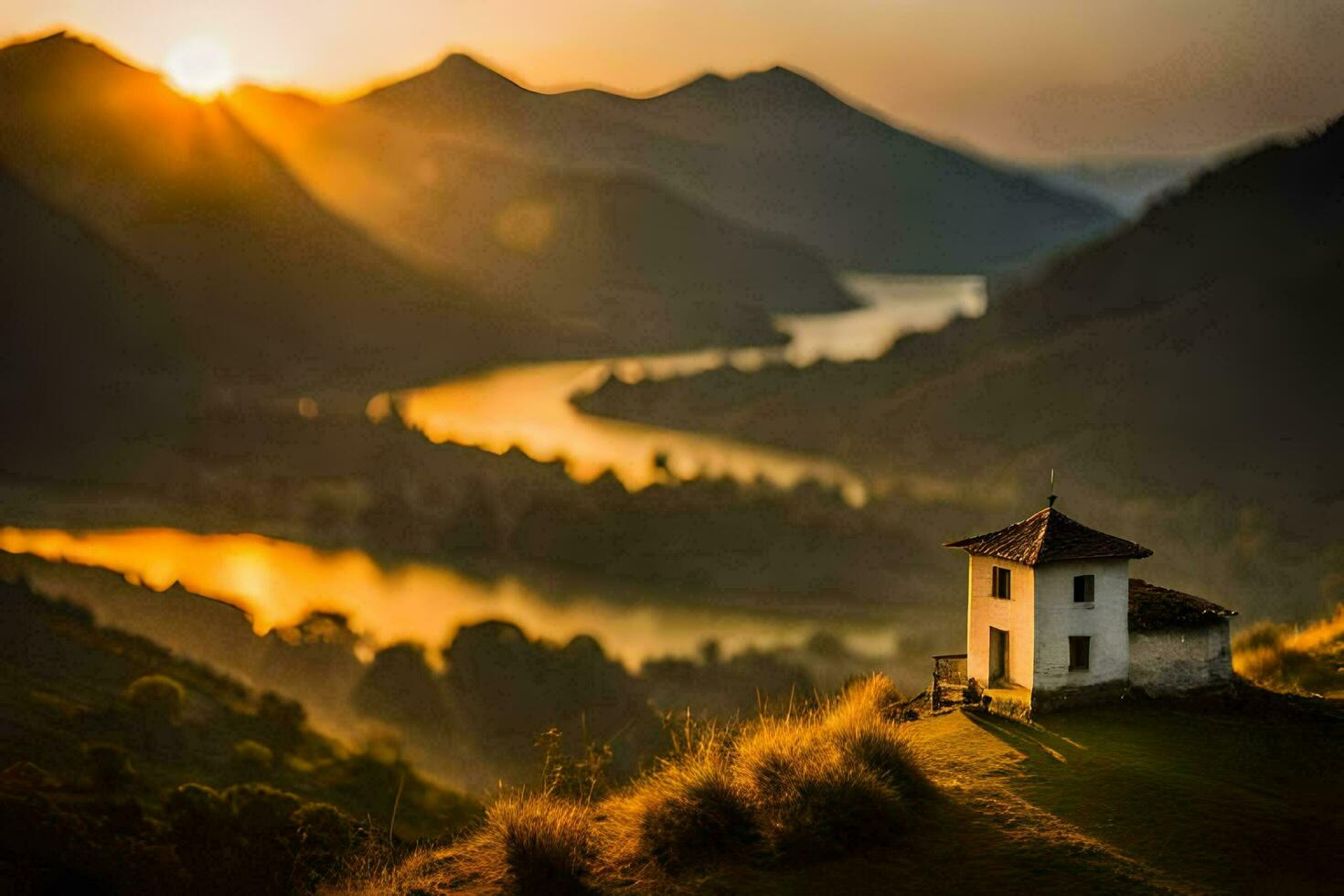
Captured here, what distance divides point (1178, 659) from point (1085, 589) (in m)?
2.63

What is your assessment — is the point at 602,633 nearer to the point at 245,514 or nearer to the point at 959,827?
the point at 245,514

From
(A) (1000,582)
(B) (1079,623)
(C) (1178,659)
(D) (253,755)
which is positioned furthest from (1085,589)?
(D) (253,755)

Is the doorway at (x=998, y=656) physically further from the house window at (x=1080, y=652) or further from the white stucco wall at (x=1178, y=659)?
the white stucco wall at (x=1178, y=659)

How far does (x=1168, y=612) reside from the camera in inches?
763

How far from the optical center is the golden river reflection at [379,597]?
311 feet

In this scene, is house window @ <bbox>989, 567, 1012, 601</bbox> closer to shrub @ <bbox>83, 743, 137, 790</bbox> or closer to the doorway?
the doorway

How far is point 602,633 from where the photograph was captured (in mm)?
98875

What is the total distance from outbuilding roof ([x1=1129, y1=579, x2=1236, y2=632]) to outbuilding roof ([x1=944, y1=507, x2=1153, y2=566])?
3.52 ft

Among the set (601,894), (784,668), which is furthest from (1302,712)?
(784,668)

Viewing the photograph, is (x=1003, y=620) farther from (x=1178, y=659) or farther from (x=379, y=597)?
(x=379, y=597)

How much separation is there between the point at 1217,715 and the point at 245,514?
13812 centimetres

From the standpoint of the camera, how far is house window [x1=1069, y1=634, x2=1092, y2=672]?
18328 mm

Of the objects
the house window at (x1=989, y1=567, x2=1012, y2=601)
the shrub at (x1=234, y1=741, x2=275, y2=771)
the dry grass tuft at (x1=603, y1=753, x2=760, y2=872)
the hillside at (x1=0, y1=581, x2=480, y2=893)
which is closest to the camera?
the dry grass tuft at (x1=603, y1=753, x2=760, y2=872)

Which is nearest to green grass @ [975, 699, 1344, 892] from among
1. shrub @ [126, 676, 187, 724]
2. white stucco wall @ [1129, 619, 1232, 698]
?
white stucco wall @ [1129, 619, 1232, 698]
